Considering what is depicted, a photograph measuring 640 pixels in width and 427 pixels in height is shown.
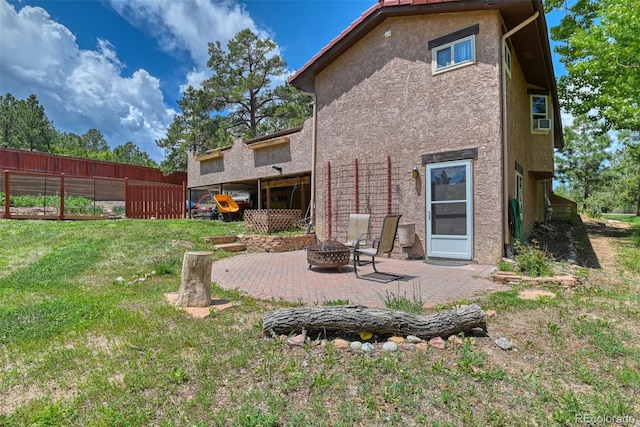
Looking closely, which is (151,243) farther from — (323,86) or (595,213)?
(595,213)

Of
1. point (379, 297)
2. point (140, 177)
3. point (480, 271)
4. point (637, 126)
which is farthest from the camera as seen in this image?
point (140, 177)

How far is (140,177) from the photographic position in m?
31.3

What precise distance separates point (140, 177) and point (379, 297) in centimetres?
3275

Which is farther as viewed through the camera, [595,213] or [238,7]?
[595,213]

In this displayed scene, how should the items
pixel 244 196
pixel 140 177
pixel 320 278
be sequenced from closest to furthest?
pixel 320 278 → pixel 244 196 → pixel 140 177

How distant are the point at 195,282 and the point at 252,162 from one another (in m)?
10.8

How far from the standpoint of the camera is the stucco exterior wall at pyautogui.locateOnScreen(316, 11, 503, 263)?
7309 mm

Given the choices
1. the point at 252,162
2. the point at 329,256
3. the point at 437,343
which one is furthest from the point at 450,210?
the point at 252,162

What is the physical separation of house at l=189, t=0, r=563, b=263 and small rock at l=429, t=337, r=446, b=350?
15.8 ft

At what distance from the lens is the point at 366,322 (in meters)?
3.27

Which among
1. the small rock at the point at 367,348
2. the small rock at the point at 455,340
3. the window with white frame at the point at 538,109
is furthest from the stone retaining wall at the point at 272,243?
the window with white frame at the point at 538,109

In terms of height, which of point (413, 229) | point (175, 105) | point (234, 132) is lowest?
point (413, 229)

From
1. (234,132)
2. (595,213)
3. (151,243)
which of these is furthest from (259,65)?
(595,213)

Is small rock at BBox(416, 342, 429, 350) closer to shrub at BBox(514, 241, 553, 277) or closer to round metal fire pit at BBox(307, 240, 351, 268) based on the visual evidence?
round metal fire pit at BBox(307, 240, 351, 268)
